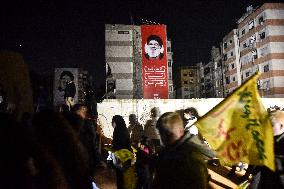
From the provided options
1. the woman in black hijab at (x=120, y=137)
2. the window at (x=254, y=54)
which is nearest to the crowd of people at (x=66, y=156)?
the woman in black hijab at (x=120, y=137)

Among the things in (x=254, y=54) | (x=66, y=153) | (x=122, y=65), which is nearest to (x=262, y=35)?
(x=254, y=54)

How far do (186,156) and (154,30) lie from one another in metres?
27.7

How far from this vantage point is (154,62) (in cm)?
2948

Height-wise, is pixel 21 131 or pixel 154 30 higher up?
pixel 154 30

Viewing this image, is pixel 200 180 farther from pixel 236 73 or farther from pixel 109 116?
pixel 236 73

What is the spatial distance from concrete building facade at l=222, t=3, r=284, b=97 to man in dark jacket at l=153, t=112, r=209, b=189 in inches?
2181

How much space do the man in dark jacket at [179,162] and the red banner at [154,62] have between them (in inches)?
964

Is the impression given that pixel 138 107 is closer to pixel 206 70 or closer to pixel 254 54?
pixel 254 54

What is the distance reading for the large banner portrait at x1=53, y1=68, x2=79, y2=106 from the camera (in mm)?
10523

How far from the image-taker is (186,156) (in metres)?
3.14

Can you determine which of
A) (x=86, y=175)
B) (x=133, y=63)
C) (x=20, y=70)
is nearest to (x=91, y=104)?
(x=20, y=70)

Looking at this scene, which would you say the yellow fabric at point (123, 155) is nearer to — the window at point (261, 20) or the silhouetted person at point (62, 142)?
the silhouetted person at point (62, 142)

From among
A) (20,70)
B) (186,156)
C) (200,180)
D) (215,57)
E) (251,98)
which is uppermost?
(215,57)

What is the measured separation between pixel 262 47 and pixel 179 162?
204ft
